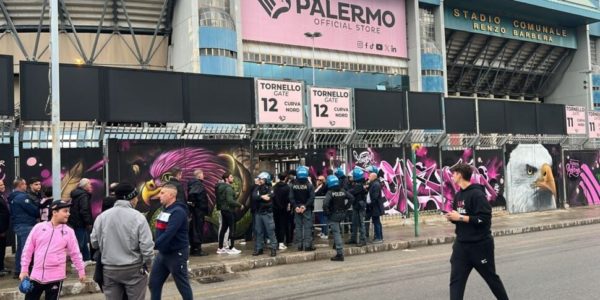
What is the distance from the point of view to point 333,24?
28.8 metres

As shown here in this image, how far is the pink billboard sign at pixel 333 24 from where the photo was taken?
26.5 metres

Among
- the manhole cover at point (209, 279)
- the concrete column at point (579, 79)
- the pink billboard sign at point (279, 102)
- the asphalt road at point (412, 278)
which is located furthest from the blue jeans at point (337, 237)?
the concrete column at point (579, 79)

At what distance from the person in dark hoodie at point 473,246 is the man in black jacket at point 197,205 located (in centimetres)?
638

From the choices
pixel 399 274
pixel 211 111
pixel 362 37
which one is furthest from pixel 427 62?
pixel 399 274

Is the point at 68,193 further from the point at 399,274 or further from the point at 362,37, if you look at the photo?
the point at 362,37

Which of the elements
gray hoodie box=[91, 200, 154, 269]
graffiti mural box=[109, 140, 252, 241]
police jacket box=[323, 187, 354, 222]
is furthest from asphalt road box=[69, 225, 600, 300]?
graffiti mural box=[109, 140, 252, 241]

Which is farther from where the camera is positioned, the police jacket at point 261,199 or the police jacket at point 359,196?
the police jacket at point 359,196

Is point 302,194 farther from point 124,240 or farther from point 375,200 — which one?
point 124,240

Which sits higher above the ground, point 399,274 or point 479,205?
point 479,205

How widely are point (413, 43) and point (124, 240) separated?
29.1 metres

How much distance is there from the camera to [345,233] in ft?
46.8

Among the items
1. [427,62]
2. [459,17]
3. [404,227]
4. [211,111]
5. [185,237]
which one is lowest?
[404,227]

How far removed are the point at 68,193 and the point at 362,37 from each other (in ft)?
72.6

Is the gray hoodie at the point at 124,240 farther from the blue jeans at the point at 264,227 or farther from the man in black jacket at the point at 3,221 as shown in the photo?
the blue jeans at the point at 264,227
